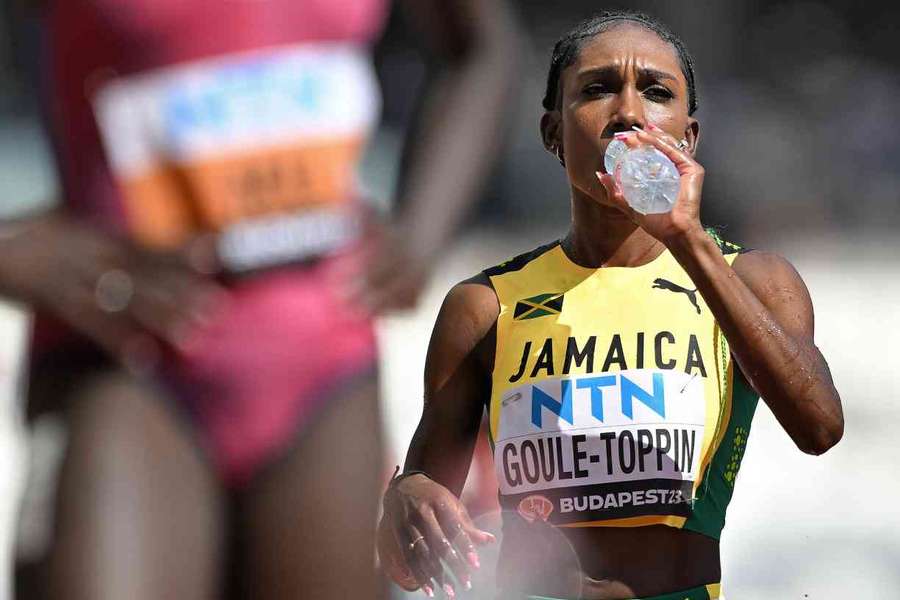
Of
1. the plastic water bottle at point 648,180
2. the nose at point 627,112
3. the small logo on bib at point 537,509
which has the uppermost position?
the nose at point 627,112

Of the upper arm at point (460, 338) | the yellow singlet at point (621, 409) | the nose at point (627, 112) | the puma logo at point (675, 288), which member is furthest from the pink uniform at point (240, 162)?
the puma logo at point (675, 288)

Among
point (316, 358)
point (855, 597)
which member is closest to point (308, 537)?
point (316, 358)

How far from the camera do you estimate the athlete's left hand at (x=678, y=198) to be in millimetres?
2275

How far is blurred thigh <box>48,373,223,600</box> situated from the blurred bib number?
0.26 m

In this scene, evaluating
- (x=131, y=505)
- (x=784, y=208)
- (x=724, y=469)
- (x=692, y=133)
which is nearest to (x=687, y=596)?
(x=724, y=469)

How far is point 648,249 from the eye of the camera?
269cm

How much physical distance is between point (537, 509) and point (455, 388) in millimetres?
244

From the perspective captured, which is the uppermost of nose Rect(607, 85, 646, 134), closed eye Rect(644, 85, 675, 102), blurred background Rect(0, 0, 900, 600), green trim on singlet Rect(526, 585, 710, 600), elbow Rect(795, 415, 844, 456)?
blurred background Rect(0, 0, 900, 600)

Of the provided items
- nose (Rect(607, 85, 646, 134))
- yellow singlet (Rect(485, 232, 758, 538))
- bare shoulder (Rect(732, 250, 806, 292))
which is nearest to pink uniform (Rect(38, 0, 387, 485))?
yellow singlet (Rect(485, 232, 758, 538))

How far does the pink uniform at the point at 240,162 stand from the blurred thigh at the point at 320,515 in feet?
0.13

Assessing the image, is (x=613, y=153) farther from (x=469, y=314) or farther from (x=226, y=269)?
(x=226, y=269)

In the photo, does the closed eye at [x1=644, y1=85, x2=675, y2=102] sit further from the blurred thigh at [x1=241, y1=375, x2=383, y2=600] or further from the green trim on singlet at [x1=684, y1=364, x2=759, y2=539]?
the blurred thigh at [x1=241, y1=375, x2=383, y2=600]

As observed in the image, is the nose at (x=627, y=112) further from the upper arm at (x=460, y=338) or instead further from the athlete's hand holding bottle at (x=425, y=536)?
the athlete's hand holding bottle at (x=425, y=536)

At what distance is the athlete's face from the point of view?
251 cm
